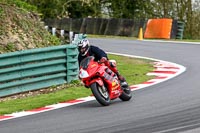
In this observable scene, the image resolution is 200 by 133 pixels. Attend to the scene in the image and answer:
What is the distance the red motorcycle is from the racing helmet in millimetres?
134

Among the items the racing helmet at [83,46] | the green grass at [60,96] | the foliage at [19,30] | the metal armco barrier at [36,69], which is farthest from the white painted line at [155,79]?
the foliage at [19,30]

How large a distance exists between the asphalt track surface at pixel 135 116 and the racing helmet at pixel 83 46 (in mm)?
970

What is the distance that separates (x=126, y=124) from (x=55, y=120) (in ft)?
4.57

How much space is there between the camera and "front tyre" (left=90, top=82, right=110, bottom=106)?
10375 millimetres

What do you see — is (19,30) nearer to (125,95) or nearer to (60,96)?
(60,96)

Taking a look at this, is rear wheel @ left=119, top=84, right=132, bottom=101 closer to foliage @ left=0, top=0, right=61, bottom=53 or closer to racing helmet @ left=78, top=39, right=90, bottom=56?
racing helmet @ left=78, top=39, right=90, bottom=56

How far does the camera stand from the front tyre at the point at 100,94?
10.4 metres

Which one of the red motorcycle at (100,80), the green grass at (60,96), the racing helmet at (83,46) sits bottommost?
the green grass at (60,96)

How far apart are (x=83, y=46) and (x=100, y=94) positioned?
899mm

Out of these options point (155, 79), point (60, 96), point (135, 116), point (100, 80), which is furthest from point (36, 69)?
point (135, 116)

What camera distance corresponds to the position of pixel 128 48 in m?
24.0

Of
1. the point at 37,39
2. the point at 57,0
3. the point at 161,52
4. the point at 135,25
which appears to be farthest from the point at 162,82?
the point at 57,0

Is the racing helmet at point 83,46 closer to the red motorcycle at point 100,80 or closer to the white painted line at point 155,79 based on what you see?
the red motorcycle at point 100,80

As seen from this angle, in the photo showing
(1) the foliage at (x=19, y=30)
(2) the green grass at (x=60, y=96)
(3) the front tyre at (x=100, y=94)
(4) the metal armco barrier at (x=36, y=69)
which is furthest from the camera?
(1) the foliage at (x=19, y=30)
